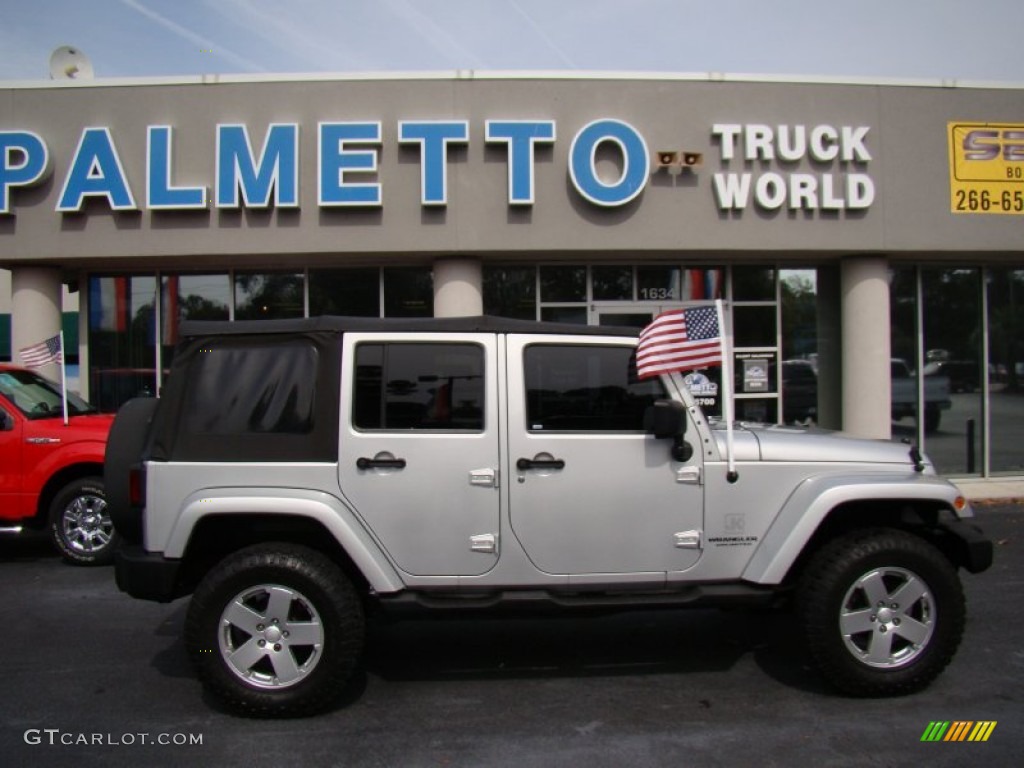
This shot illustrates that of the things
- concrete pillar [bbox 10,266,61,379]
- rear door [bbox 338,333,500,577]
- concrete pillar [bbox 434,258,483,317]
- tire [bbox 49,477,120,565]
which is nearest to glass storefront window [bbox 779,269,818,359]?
concrete pillar [bbox 434,258,483,317]

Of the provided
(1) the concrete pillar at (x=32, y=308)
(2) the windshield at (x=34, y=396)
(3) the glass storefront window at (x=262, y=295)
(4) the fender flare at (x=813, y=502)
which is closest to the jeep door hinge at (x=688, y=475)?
(4) the fender flare at (x=813, y=502)

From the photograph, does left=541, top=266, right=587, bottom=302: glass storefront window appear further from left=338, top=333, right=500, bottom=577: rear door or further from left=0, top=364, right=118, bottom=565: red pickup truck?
left=338, top=333, right=500, bottom=577: rear door

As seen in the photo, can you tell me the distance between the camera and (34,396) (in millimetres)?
8234

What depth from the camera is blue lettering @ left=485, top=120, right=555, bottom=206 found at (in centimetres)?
1059

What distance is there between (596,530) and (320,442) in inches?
60.8

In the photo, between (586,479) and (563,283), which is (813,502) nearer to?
(586,479)

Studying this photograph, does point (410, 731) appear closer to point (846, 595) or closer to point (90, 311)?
point (846, 595)

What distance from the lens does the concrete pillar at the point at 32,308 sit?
1108 centimetres

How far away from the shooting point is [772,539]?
4.34 metres

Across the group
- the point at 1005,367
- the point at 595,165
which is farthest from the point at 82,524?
the point at 1005,367

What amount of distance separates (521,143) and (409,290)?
8.81 ft

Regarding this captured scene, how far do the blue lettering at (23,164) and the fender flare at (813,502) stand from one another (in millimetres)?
10568

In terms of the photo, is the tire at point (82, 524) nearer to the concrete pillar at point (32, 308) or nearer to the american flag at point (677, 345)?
the concrete pillar at point (32, 308)

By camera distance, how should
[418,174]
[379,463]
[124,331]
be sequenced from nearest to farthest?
[379,463]
[418,174]
[124,331]
